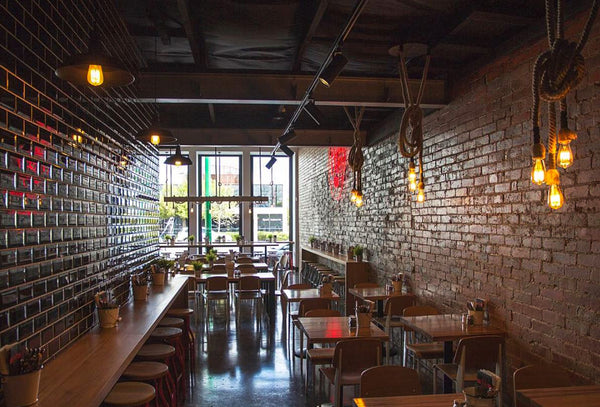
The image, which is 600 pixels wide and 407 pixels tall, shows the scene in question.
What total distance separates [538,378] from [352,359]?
1.39 meters

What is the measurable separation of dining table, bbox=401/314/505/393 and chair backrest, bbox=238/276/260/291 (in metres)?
3.67

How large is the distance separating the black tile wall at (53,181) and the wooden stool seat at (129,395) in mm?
447

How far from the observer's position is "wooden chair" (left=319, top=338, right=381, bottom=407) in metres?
3.88

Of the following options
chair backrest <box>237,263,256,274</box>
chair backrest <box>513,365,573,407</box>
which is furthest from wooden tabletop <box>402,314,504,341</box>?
chair backrest <box>237,263,256,274</box>

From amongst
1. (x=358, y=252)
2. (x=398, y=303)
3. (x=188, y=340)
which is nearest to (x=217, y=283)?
(x=188, y=340)

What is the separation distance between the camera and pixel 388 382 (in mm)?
3082

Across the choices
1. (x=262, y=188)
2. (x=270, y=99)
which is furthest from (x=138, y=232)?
(x=262, y=188)

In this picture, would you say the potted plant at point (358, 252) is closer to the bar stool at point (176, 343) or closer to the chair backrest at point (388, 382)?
the bar stool at point (176, 343)

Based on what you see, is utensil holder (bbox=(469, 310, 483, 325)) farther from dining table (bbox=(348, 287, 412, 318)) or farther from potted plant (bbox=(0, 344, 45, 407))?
potted plant (bbox=(0, 344, 45, 407))

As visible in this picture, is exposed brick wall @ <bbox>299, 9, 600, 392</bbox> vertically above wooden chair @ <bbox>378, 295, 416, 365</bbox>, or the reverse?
exposed brick wall @ <bbox>299, 9, 600, 392</bbox>

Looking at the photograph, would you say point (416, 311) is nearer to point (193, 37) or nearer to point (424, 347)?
point (424, 347)

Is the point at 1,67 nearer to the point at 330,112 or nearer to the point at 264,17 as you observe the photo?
the point at 264,17

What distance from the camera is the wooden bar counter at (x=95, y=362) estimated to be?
2262 mm

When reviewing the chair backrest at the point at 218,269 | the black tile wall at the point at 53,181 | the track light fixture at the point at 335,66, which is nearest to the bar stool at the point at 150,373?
the black tile wall at the point at 53,181
